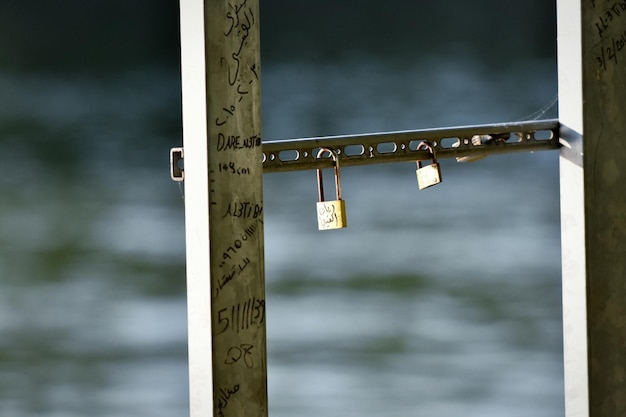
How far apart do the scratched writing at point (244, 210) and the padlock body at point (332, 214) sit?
766mm

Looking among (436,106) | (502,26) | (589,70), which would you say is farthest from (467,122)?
(589,70)

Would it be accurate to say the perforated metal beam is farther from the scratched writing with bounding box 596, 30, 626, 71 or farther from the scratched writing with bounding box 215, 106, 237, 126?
the scratched writing with bounding box 215, 106, 237, 126

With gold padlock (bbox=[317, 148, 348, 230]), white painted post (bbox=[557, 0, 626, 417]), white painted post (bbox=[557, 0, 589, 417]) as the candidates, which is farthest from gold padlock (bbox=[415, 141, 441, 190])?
white painted post (bbox=[557, 0, 626, 417])

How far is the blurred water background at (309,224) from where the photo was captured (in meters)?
3.52

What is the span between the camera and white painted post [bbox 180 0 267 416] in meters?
1.37

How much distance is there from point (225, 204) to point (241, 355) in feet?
0.87

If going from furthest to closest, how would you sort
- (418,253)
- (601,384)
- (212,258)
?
(418,253)
(601,384)
(212,258)

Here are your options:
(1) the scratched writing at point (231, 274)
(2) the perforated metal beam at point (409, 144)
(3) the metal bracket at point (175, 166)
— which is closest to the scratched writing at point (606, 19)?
(2) the perforated metal beam at point (409, 144)

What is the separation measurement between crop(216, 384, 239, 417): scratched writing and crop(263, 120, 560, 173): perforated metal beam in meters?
0.80

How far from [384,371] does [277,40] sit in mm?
1585

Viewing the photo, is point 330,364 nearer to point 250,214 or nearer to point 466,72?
point 466,72

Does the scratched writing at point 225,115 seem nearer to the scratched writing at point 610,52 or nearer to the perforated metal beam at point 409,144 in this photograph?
the perforated metal beam at point 409,144

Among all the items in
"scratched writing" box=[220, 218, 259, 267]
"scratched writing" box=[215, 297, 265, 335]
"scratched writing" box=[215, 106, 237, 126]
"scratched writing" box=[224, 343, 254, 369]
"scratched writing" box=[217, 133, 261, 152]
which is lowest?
"scratched writing" box=[224, 343, 254, 369]

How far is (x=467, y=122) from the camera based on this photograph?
361 centimetres
